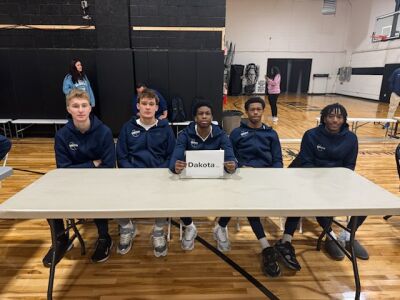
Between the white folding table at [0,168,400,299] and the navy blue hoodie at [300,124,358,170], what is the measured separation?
44 centimetres

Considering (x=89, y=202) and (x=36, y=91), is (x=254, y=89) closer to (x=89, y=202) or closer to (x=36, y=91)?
(x=36, y=91)

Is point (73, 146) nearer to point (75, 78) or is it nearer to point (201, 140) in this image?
point (201, 140)

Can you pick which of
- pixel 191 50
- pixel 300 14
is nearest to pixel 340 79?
pixel 300 14

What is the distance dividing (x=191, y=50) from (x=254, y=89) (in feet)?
31.1

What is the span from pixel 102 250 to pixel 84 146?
78 cm

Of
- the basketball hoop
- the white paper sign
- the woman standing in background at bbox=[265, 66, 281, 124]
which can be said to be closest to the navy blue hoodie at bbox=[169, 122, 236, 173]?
the white paper sign

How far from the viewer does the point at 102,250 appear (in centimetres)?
209

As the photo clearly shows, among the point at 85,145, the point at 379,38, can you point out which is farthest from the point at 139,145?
the point at 379,38

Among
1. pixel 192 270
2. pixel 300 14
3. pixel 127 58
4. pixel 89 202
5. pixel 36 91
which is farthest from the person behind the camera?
pixel 300 14

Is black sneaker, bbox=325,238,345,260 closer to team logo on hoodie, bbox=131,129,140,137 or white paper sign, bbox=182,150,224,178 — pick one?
white paper sign, bbox=182,150,224,178

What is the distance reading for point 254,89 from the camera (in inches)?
563

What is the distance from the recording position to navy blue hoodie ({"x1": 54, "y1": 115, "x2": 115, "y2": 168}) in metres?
2.05

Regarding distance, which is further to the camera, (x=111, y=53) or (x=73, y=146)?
(x=111, y=53)

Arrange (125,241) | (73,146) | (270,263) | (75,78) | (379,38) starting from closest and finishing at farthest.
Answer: (270,263), (73,146), (125,241), (75,78), (379,38)
